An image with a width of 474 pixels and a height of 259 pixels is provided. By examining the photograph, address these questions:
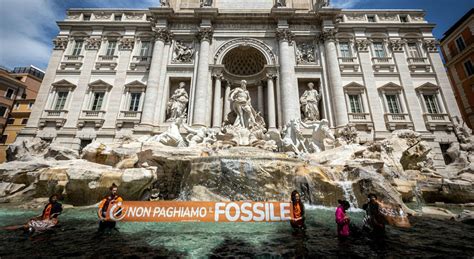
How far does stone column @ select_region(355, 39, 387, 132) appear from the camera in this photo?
17.4m

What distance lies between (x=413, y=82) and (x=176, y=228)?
23.6 metres

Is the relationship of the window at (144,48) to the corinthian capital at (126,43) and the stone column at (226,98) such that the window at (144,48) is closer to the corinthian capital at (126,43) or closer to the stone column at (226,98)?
the corinthian capital at (126,43)

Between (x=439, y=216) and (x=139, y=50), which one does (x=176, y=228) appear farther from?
(x=139, y=50)

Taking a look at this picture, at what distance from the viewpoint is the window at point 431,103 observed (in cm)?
1814

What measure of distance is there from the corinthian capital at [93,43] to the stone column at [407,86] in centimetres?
2905

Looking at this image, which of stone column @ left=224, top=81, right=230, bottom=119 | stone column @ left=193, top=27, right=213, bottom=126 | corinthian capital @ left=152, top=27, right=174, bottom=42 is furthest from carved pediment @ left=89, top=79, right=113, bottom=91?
stone column @ left=224, top=81, right=230, bottom=119

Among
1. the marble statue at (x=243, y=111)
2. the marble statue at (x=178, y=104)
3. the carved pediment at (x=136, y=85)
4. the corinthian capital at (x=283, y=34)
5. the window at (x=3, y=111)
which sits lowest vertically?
the marble statue at (x=243, y=111)

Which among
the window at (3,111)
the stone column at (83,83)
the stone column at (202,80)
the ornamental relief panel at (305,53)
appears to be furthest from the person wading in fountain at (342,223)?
the window at (3,111)

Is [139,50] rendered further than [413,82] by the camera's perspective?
Yes

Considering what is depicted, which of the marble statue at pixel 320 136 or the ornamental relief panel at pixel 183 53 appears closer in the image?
the marble statue at pixel 320 136

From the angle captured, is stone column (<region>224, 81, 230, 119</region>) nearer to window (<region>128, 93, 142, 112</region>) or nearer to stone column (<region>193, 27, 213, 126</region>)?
stone column (<region>193, 27, 213, 126</region>)

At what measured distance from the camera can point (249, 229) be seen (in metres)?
4.95

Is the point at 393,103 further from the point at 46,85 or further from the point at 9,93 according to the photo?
the point at 9,93

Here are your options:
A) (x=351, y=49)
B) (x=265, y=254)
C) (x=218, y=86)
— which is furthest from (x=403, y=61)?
(x=265, y=254)
